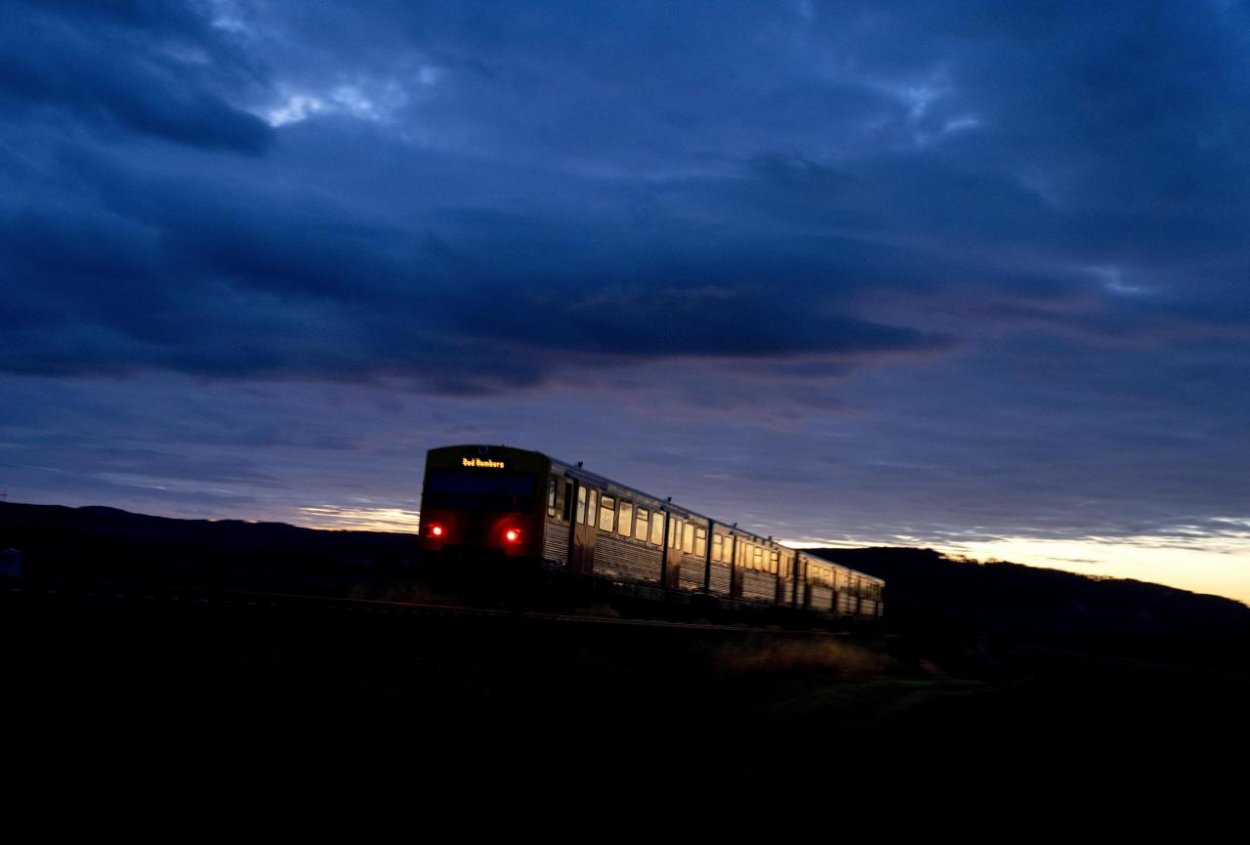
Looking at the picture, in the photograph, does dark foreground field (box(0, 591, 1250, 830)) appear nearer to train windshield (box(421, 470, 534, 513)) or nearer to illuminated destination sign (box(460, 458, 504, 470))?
train windshield (box(421, 470, 534, 513))

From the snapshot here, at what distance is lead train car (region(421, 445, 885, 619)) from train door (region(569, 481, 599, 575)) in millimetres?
22

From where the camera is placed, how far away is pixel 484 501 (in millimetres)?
23641

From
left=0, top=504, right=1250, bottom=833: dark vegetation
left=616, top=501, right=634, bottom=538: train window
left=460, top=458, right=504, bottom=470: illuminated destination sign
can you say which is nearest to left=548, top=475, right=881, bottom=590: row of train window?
left=616, top=501, right=634, bottom=538: train window

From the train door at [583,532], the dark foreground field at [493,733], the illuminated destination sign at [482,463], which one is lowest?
the dark foreground field at [493,733]

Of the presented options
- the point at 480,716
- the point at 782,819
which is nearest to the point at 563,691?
the point at 480,716

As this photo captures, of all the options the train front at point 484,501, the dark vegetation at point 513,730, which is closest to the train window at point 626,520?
the train front at point 484,501

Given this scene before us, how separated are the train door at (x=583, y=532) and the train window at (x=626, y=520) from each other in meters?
1.46

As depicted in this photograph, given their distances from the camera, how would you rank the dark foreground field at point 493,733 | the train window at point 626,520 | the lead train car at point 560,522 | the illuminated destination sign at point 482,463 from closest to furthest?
the dark foreground field at point 493,733 < the lead train car at point 560,522 < the illuminated destination sign at point 482,463 < the train window at point 626,520

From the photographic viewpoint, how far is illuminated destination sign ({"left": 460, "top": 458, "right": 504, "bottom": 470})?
23.7 m

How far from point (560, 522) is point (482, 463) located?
2.09 m

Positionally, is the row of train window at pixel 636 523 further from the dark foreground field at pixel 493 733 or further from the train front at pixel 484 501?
the dark foreground field at pixel 493 733

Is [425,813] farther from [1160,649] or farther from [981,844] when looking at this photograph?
[1160,649]

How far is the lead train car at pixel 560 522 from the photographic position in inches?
912

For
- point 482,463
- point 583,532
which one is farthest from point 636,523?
point 482,463
